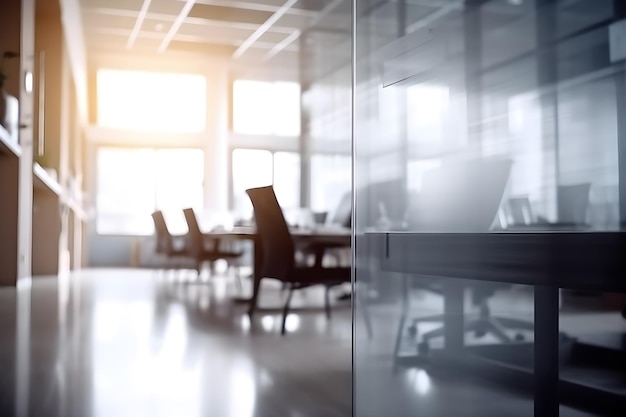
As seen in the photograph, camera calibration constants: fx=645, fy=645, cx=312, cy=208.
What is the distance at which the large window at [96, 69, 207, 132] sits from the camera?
1160 cm

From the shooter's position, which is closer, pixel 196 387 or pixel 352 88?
pixel 352 88

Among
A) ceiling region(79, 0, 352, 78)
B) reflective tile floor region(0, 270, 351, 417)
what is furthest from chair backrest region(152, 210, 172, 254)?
reflective tile floor region(0, 270, 351, 417)

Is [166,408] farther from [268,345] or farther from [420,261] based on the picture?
[268,345]

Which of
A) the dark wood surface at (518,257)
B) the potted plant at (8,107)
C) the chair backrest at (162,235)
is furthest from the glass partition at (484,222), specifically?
the chair backrest at (162,235)

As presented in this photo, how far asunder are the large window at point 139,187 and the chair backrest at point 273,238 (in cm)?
831

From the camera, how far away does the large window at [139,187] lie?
11.9 meters

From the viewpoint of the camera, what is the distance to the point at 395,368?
193cm

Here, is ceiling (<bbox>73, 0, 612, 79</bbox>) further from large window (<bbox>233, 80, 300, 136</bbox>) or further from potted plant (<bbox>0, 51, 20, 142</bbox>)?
potted plant (<bbox>0, 51, 20, 142</bbox>)

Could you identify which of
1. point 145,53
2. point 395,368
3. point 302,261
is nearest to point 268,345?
point 302,261

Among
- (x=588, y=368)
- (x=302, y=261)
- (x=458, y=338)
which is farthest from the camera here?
(x=302, y=261)

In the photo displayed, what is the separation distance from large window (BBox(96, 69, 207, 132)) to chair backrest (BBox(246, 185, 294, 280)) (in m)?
8.21

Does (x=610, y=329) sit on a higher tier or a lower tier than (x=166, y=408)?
higher

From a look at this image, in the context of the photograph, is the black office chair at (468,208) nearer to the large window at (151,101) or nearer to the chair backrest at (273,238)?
the chair backrest at (273,238)

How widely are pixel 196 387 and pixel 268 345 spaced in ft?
3.22
